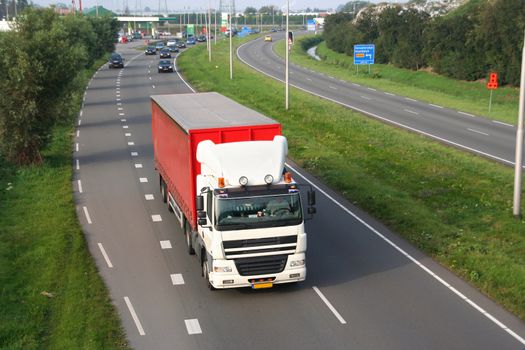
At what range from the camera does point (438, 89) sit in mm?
68062

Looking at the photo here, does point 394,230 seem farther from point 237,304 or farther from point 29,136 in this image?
point 29,136

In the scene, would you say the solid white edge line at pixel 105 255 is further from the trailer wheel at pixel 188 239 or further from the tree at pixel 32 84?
the tree at pixel 32 84

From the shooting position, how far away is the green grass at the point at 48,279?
43.1 ft

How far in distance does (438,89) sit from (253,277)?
57249 millimetres

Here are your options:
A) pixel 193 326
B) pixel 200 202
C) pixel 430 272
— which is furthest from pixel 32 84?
pixel 430 272

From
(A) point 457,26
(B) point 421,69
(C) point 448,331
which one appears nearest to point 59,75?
(C) point 448,331

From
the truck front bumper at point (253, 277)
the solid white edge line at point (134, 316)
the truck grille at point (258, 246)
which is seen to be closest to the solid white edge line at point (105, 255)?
the solid white edge line at point (134, 316)

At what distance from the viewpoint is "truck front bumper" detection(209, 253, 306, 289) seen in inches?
572

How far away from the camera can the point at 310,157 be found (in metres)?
29.9

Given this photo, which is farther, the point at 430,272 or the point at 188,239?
the point at 188,239

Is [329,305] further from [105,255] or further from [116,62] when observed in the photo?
[116,62]

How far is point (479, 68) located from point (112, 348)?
A: 60.2 m

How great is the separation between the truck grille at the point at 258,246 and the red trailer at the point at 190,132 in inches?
88.4

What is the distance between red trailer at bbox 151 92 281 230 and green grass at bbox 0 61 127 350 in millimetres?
2969
